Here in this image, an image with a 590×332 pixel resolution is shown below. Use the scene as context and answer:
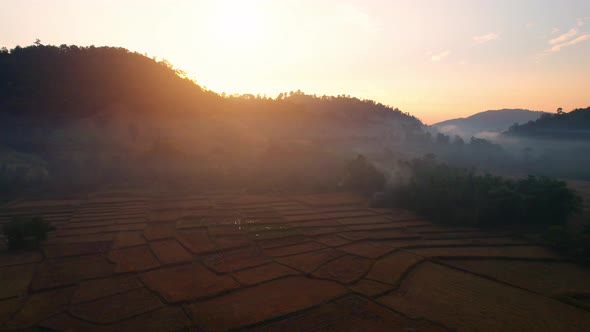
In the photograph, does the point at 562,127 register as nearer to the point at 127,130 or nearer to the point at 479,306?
the point at 479,306

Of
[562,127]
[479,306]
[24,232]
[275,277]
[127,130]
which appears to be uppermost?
[127,130]

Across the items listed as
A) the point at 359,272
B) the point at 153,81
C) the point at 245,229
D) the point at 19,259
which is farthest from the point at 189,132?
the point at 359,272

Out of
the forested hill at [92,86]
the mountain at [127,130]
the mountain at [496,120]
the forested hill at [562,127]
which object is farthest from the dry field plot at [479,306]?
the mountain at [496,120]

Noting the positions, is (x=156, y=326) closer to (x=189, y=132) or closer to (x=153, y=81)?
(x=189, y=132)

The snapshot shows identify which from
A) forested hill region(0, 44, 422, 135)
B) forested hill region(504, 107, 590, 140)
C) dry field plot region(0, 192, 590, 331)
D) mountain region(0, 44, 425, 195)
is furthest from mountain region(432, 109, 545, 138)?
dry field plot region(0, 192, 590, 331)

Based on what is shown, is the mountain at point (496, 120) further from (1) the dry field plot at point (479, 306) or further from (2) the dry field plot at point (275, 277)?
(1) the dry field plot at point (479, 306)

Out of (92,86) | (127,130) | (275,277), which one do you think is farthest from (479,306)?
(92,86)

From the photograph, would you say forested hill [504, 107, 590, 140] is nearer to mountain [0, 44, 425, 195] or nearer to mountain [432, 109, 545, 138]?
mountain [0, 44, 425, 195]
